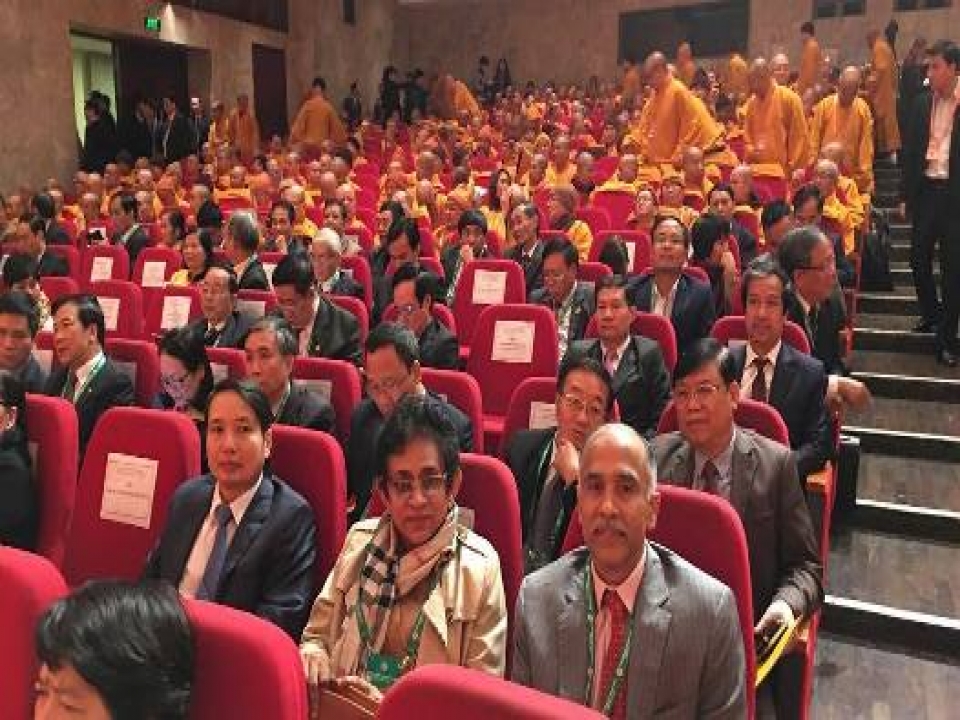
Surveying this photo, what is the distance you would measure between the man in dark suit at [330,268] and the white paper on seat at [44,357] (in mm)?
1178

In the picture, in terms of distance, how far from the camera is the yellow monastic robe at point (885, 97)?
7.35 m

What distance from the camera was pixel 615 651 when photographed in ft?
4.08

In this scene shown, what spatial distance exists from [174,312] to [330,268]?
0.67 metres

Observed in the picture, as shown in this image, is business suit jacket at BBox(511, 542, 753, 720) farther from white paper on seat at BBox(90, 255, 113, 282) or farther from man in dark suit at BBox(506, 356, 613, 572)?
white paper on seat at BBox(90, 255, 113, 282)

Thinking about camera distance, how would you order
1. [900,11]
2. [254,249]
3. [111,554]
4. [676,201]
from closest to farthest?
[111,554] < [254,249] < [676,201] < [900,11]

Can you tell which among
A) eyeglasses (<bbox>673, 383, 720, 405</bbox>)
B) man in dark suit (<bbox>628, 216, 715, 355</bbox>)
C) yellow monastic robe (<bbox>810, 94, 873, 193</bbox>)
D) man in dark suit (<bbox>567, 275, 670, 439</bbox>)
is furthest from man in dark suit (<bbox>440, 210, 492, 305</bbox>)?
yellow monastic robe (<bbox>810, 94, 873, 193</bbox>)

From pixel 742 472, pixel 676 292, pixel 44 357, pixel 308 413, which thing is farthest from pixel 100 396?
pixel 676 292

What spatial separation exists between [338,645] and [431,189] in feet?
15.6

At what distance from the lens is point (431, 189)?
19.6 feet

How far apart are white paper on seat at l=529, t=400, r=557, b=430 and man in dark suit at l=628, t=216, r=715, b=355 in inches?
42.6

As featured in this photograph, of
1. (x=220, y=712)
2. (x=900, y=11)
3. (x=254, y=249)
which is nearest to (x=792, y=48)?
(x=900, y=11)

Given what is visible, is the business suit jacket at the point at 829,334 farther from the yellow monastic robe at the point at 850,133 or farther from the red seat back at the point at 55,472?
the yellow monastic robe at the point at 850,133

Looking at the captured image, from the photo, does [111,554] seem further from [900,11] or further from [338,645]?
[900,11]

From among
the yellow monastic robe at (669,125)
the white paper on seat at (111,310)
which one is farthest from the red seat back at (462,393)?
the yellow monastic robe at (669,125)
